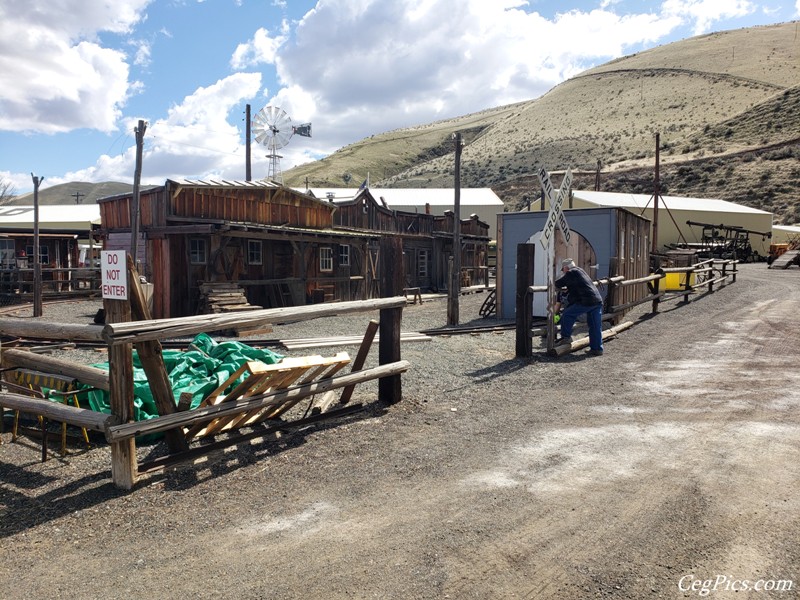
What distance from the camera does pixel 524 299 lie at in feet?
33.8

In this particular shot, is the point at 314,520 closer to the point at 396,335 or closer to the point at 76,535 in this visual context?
the point at 76,535

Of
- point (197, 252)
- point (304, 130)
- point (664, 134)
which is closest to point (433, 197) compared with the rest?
point (304, 130)

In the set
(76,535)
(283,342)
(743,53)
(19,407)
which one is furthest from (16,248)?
(743,53)

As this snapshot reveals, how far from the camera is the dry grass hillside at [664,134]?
57.3 meters

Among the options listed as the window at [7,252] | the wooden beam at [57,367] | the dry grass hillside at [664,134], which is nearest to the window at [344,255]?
the window at [7,252]

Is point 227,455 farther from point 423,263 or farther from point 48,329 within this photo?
point 423,263

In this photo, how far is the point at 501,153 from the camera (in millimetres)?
95875

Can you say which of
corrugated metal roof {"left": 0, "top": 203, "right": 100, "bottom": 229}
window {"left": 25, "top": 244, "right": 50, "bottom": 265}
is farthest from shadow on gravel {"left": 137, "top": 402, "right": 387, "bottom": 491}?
corrugated metal roof {"left": 0, "top": 203, "right": 100, "bottom": 229}

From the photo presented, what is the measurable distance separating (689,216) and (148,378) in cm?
4334

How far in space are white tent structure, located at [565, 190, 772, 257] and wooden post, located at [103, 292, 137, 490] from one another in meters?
38.2

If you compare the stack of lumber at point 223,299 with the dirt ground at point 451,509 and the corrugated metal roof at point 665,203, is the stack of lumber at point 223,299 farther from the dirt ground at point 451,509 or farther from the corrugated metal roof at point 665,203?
the corrugated metal roof at point 665,203

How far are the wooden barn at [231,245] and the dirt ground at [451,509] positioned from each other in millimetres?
11753

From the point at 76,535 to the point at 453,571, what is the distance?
2.52m

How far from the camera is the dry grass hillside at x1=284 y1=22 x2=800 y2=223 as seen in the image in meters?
57.3
